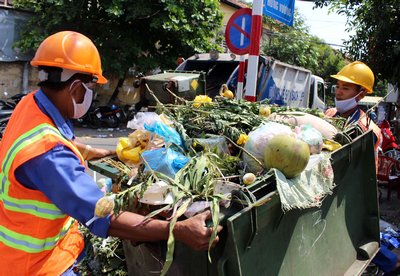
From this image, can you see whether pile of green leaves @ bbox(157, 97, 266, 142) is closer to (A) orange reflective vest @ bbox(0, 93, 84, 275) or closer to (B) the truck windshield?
(A) orange reflective vest @ bbox(0, 93, 84, 275)

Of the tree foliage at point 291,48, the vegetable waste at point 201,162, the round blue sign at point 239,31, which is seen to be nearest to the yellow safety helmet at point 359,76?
the vegetable waste at point 201,162

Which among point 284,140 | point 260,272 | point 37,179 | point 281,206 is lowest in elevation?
point 260,272

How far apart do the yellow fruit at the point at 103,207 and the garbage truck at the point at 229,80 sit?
514 cm

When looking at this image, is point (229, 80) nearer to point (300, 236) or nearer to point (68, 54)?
point (300, 236)

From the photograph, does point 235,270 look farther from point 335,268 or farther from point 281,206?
point 335,268

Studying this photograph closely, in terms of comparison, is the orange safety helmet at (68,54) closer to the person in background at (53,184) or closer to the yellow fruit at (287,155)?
the person in background at (53,184)

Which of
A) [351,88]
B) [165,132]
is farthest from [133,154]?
[351,88]

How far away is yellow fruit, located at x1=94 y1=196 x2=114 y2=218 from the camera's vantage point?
1.57 m

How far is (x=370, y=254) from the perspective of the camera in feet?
10.3

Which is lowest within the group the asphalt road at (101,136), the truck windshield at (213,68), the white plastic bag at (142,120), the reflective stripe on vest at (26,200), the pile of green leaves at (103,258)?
the asphalt road at (101,136)

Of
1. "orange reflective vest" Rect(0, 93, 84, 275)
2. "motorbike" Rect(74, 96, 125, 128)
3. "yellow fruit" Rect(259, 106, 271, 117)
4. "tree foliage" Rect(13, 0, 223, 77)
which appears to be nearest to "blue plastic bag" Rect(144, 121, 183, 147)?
"orange reflective vest" Rect(0, 93, 84, 275)

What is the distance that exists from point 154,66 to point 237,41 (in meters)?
8.05

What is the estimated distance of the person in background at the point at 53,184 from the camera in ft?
5.17

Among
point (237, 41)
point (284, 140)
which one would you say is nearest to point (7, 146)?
point (284, 140)
